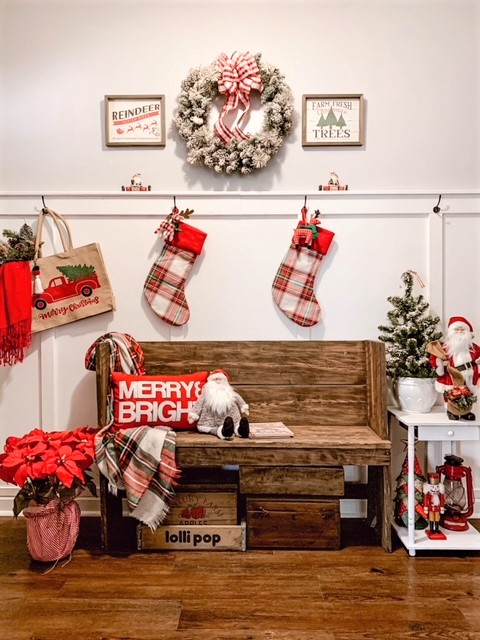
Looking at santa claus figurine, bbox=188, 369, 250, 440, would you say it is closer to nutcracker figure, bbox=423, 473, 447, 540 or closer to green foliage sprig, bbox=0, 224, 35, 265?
nutcracker figure, bbox=423, 473, 447, 540

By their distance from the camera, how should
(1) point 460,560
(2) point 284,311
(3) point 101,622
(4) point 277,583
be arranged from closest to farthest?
(3) point 101,622 → (4) point 277,583 → (1) point 460,560 → (2) point 284,311

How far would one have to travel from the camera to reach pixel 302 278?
2.89 meters

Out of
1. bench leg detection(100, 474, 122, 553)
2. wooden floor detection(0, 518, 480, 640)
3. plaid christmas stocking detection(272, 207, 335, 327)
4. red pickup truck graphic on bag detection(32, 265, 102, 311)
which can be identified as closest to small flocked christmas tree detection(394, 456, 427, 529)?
wooden floor detection(0, 518, 480, 640)

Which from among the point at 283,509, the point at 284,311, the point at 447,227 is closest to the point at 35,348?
the point at 284,311

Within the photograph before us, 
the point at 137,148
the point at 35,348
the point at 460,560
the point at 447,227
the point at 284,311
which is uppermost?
the point at 137,148

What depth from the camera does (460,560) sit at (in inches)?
93.0

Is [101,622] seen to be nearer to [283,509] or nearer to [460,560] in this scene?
[283,509]

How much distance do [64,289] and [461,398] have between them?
203 centimetres

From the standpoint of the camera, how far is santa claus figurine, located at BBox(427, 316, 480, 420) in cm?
258

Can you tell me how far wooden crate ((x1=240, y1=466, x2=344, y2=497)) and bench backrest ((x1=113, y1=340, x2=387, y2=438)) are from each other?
0.37 m

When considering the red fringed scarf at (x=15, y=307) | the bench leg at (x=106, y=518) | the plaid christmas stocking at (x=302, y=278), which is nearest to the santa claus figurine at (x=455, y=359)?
the plaid christmas stocking at (x=302, y=278)

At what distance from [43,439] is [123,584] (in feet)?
2.33

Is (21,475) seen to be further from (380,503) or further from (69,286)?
(380,503)

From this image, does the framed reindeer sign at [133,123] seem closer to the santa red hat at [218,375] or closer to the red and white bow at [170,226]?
the red and white bow at [170,226]
